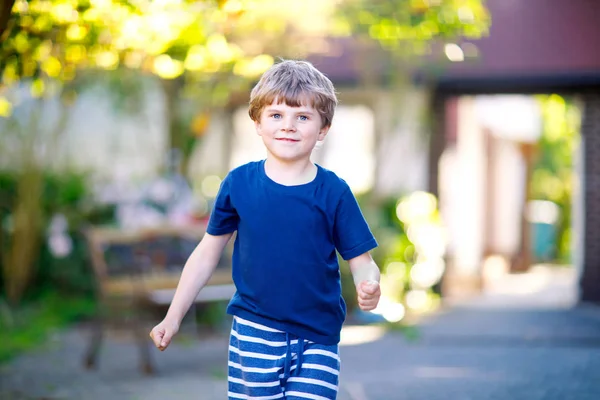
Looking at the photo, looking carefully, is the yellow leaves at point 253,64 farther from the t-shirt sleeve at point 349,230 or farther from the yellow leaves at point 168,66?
the t-shirt sleeve at point 349,230

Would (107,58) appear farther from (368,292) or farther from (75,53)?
(368,292)

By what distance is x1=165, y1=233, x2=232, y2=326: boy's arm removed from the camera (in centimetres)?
329

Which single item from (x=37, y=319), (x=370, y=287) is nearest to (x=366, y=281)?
(x=370, y=287)

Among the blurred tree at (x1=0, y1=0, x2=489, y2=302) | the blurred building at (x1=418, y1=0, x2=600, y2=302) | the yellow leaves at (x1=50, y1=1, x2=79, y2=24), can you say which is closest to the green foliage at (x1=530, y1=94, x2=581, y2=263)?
the blurred building at (x1=418, y1=0, x2=600, y2=302)

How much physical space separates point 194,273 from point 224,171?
11.0 m

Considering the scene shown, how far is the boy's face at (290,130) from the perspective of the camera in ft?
10.3

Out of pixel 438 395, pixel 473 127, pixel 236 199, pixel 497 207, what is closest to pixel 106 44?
pixel 438 395

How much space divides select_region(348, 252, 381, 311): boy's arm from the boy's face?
379 millimetres

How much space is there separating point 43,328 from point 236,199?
6.76 meters

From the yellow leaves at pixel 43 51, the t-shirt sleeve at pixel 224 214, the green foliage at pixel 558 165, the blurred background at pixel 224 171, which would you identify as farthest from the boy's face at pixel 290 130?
the green foliage at pixel 558 165

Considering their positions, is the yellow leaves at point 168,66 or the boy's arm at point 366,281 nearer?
the boy's arm at point 366,281

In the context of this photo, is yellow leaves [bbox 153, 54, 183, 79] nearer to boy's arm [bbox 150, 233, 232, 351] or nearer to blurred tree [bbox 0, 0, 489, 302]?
blurred tree [bbox 0, 0, 489, 302]

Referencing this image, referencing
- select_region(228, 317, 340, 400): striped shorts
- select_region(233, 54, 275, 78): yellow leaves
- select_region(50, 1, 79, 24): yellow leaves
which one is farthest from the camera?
select_region(233, 54, 275, 78): yellow leaves

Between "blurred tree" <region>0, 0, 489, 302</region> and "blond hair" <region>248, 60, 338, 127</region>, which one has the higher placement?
"blurred tree" <region>0, 0, 489, 302</region>
